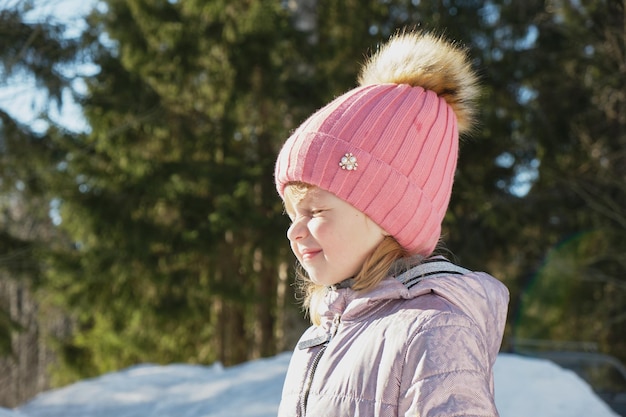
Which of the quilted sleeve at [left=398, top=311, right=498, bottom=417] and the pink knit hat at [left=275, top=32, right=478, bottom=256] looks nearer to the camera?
the quilted sleeve at [left=398, top=311, right=498, bottom=417]

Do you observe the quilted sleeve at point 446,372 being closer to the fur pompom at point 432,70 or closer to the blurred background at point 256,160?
the fur pompom at point 432,70

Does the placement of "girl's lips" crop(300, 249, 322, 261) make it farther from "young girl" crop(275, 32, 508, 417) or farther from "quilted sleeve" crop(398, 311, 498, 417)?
"quilted sleeve" crop(398, 311, 498, 417)

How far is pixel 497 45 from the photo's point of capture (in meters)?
10.8

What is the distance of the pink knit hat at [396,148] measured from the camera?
173 cm

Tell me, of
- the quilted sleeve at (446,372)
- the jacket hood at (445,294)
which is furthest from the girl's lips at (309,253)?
the quilted sleeve at (446,372)

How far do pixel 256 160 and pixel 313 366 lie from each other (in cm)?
855

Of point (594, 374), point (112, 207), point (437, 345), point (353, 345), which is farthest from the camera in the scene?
point (112, 207)

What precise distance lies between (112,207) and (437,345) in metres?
8.52

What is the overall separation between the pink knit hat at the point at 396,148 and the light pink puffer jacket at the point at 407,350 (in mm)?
143

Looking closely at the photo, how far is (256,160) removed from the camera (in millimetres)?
10188

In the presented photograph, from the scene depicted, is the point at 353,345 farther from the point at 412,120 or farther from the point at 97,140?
the point at 97,140

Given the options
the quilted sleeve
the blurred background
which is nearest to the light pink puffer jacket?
the quilted sleeve

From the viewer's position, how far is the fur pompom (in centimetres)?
188

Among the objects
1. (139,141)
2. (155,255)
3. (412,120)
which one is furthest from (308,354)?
(139,141)
